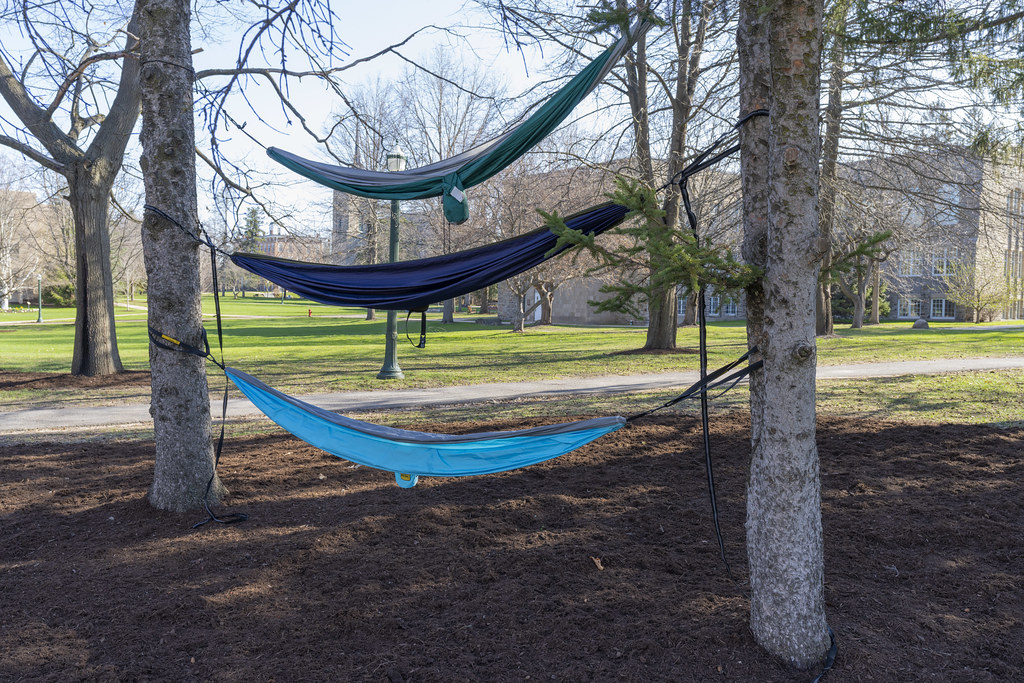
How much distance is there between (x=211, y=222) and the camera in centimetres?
797

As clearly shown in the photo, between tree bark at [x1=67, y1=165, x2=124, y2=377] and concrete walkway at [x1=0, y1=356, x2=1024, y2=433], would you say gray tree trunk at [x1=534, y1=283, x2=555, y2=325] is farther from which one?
tree bark at [x1=67, y1=165, x2=124, y2=377]

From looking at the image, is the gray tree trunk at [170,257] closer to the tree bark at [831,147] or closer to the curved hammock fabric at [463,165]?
the curved hammock fabric at [463,165]

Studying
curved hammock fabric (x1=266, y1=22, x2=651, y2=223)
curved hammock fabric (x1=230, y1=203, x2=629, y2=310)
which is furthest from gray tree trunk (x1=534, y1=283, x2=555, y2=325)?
curved hammock fabric (x1=230, y1=203, x2=629, y2=310)

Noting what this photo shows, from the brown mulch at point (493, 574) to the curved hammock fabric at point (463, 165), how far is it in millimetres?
1893

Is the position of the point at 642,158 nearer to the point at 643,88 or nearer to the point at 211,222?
the point at 643,88

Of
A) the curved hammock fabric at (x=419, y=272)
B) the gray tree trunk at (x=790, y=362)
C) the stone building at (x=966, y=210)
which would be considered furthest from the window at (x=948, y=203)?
the gray tree trunk at (x=790, y=362)

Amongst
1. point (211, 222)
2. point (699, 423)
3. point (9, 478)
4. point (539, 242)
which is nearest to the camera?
point (539, 242)

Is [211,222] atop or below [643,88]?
below

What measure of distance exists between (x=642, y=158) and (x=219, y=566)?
10.3 meters

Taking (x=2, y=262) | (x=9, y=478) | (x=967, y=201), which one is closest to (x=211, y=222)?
(x=9, y=478)

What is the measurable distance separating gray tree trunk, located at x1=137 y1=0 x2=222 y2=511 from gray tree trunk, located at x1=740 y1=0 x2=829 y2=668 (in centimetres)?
327

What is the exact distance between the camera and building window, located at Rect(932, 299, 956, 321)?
120 feet

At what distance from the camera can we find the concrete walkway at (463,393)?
774 cm

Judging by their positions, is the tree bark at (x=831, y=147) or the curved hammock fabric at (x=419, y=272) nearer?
the curved hammock fabric at (x=419, y=272)
